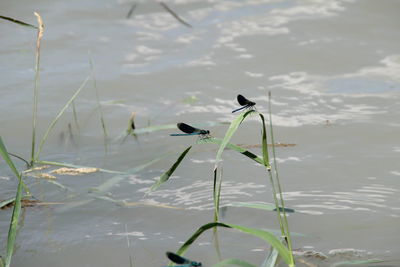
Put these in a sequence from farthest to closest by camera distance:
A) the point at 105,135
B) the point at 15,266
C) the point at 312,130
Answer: the point at 312,130
the point at 105,135
the point at 15,266

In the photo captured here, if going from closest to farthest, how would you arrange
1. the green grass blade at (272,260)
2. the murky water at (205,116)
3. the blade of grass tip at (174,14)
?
the green grass blade at (272,260) → the murky water at (205,116) → the blade of grass tip at (174,14)

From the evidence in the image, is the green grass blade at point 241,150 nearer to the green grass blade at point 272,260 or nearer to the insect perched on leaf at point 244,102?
the insect perched on leaf at point 244,102

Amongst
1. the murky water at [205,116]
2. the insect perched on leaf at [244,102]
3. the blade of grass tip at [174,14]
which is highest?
the insect perched on leaf at [244,102]

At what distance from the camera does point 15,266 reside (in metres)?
1.68

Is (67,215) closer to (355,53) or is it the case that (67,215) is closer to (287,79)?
(287,79)

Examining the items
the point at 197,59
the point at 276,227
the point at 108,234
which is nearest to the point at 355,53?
the point at 197,59

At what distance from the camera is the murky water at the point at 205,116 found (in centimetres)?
180

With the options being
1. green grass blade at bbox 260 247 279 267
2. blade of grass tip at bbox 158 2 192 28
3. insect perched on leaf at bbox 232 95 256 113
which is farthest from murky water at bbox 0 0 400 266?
insect perched on leaf at bbox 232 95 256 113

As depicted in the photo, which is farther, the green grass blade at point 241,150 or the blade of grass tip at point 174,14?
the blade of grass tip at point 174,14

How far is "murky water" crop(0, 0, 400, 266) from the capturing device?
1.80 metres

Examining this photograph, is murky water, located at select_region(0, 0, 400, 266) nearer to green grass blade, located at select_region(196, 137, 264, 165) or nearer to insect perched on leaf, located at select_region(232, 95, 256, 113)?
green grass blade, located at select_region(196, 137, 264, 165)

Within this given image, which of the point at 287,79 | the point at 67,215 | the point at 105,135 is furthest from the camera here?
the point at 287,79

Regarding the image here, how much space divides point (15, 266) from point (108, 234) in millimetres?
257

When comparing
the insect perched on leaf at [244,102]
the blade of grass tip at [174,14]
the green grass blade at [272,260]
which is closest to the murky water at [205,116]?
the blade of grass tip at [174,14]
